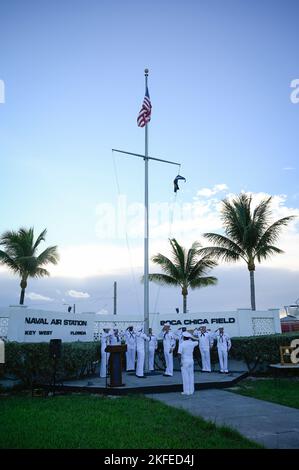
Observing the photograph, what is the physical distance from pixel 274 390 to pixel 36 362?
7.98 m

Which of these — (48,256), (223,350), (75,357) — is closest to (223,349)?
(223,350)

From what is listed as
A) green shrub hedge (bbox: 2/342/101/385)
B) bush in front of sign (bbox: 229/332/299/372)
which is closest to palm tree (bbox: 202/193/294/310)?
bush in front of sign (bbox: 229/332/299/372)

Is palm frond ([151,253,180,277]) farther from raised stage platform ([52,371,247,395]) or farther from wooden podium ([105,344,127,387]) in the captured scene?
wooden podium ([105,344,127,387])

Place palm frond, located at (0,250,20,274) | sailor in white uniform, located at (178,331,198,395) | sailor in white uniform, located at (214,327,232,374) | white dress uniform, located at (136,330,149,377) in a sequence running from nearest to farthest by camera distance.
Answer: sailor in white uniform, located at (178,331,198,395) < white dress uniform, located at (136,330,149,377) < sailor in white uniform, located at (214,327,232,374) < palm frond, located at (0,250,20,274)

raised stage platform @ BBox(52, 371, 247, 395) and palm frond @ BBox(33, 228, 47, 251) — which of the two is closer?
raised stage platform @ BBox(52, 371, 247, 395)

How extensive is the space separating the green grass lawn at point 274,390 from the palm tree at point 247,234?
9.85 m

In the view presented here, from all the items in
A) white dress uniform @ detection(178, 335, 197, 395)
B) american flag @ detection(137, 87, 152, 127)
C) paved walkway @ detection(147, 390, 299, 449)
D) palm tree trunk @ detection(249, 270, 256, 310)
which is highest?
american flag @ detection(137, 87, 152, 127)

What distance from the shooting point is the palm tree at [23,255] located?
26562mm

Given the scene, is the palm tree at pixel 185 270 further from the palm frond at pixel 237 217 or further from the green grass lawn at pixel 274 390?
the green grass lawn at pixel 274 390

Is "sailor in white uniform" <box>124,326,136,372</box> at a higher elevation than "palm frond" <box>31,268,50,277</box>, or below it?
below

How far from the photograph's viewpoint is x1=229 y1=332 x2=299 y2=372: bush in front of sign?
52.0ft

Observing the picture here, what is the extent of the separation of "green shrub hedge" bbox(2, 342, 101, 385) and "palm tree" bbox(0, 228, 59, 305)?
14.2m
